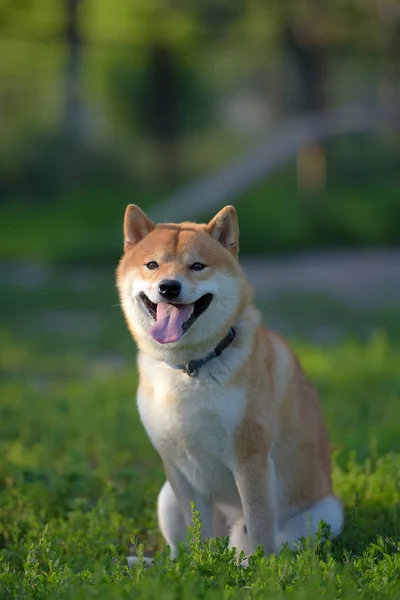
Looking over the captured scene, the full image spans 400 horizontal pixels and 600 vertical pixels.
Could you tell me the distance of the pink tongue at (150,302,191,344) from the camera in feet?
13.1

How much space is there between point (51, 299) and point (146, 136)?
33.4 feet

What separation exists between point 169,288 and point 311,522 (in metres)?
1.27

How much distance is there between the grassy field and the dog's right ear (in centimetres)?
132

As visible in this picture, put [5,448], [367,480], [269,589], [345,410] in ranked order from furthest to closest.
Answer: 1. [345,410]
2. [5,448]
3. [367,480]
4. [269,589]

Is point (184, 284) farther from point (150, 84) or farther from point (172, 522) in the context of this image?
point (150, 84)

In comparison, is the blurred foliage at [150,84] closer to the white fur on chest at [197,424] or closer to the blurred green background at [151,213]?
the blurred green background at [151,213]

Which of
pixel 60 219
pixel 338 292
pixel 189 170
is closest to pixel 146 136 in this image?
pixel 189 170

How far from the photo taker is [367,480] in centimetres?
529

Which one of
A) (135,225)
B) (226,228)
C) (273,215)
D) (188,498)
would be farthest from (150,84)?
(188,498)

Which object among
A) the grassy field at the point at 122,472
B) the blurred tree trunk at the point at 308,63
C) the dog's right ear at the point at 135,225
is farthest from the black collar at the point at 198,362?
the blurred tree trunk at the point at 308,63

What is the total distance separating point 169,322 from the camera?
403cm

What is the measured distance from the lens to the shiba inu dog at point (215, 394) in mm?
4070

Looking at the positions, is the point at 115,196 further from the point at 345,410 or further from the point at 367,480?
the point at 367,480

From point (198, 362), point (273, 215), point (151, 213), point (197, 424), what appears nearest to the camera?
point (197, 424)
